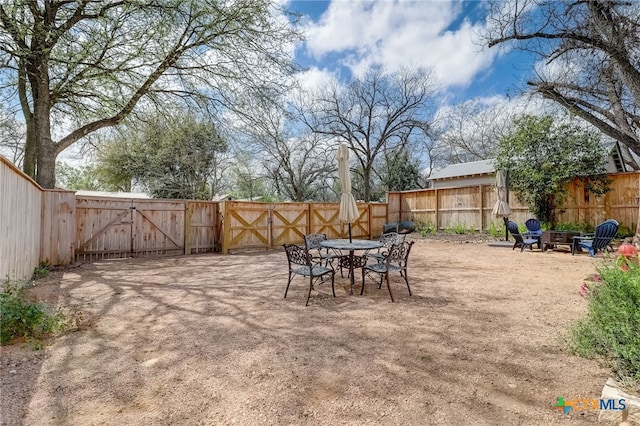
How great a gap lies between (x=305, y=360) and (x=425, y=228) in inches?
465

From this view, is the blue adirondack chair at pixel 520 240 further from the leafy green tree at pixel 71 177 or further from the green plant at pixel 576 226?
the leafy green tree at pixel 71 177

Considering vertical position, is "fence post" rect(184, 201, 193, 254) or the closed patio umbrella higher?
the closed patio umbrella

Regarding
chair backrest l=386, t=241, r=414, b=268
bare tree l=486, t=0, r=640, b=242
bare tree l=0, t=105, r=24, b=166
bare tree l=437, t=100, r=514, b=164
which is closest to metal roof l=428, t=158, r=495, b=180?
bare tree l=437, t=100, r=514, b=164

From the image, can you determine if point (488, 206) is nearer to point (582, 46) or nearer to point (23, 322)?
point (582, 46)

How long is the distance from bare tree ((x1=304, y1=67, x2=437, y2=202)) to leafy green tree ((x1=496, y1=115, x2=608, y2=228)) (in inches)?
301

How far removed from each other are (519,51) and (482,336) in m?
8.83

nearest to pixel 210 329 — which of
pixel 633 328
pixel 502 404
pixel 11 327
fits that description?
pixel 11 327

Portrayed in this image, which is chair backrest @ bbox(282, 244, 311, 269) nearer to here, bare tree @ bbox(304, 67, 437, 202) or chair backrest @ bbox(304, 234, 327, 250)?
chair backrest @ bbox(304, 234, 327, 250)

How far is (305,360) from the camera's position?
8.30ft

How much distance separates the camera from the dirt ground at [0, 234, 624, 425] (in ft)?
6.15

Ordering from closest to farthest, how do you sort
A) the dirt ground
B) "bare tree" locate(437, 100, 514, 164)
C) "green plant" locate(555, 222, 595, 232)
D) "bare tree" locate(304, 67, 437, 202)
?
1. the dirt ground
2. "green plant" locate(555, 222, 595, 232)
3. "bare tree" locate(304, 67, 437, 202)
4. "bare tree" locate(437, 100, 514, 164)

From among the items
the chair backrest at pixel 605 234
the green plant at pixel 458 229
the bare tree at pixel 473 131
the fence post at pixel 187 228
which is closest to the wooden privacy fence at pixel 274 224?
the fence post at pixel 187 228

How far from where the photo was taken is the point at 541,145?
10344 mm

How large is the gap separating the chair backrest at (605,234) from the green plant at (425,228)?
5764 millimetres
